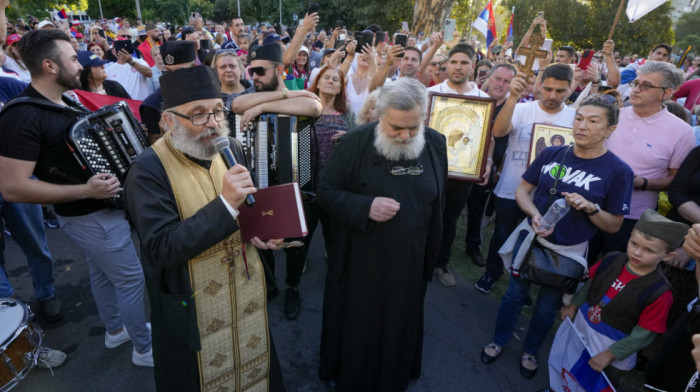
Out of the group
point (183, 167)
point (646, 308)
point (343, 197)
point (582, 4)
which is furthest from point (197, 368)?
point (582, 4)

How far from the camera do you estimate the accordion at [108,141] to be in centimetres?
259

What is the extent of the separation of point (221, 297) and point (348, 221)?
3.23 feet

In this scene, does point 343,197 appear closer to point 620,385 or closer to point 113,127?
point 113,127

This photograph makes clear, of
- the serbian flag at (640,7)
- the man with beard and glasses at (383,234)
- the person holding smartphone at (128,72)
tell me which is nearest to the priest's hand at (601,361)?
the man with beard and glasses at (383,234)

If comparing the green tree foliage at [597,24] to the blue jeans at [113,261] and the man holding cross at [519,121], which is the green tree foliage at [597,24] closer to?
the man holding cross at [519,121]

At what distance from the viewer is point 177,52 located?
3271 millimetres

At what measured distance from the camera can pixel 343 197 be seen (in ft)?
8.75

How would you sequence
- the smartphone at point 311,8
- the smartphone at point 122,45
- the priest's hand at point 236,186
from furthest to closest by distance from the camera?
the smartphone at point 122,45
the smartphone at point 311,8
the priest's hand at point 236,186

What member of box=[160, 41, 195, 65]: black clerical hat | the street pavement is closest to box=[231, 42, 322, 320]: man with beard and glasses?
the street pavement

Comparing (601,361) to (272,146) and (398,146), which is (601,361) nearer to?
(398,146)

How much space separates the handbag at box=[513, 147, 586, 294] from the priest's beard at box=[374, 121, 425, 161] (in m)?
1.27

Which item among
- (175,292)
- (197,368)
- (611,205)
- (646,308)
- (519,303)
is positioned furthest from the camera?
(519,303)

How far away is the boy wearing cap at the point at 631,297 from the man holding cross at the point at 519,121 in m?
1.34

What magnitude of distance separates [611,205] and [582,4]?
33.5 meters
